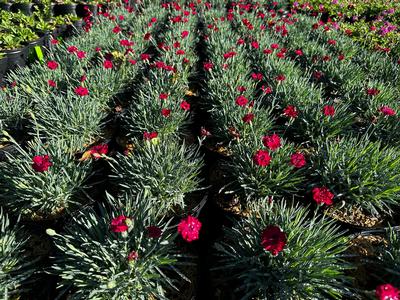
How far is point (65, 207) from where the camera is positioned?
240 cm

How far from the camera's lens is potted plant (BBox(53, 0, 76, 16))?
7309 millimetres

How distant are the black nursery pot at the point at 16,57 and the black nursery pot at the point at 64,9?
326 cm

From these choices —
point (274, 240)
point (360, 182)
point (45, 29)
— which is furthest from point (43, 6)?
point (274, 240)

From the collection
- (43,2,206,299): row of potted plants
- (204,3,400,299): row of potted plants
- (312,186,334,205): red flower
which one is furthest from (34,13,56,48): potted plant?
(312,186,334,205): red flower

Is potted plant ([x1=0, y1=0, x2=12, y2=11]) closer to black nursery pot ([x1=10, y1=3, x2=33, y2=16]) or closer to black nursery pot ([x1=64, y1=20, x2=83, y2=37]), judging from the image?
black nursery pot ([x1=10, y1=3, x2=33, y2=16])

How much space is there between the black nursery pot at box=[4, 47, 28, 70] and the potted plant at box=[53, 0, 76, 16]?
3.26m

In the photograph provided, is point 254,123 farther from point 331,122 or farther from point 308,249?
point 308,249

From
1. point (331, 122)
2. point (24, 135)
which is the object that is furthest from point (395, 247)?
point (24, 135)

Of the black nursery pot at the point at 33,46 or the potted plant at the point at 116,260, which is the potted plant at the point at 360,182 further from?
the black nursery pot at the point at 33,46

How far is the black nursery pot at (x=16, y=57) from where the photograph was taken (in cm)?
445

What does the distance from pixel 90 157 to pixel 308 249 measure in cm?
205

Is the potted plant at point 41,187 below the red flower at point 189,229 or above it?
below

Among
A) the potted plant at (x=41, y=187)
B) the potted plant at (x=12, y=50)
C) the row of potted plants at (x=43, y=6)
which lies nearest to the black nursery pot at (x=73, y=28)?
the row of potted plants at (x=43, y=6)

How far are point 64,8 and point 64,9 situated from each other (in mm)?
24
